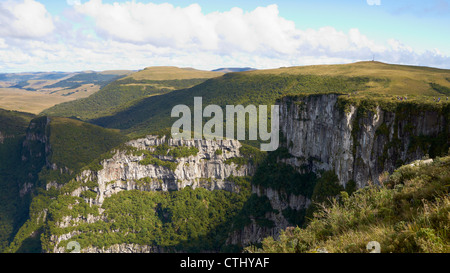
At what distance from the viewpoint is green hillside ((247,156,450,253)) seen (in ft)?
35.6

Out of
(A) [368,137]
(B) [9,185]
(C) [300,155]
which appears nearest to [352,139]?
(A) [368,137]

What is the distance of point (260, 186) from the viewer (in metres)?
93.4

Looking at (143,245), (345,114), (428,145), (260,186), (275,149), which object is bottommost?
(143,245)

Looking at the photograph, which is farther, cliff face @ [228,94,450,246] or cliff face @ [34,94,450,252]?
cliff face @ [34,94,450,252]

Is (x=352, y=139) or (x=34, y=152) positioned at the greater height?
(x=352, y=139)

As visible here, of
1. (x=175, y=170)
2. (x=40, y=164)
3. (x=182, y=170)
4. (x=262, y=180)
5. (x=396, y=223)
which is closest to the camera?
(x=396, y=223)

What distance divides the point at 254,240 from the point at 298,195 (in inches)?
813

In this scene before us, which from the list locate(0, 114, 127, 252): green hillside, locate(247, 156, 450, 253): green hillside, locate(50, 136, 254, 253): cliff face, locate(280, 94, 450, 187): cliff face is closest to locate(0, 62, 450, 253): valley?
locate(247, 156, 450, 253): green hillside

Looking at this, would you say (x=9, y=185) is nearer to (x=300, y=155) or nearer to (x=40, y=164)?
(x=40, y=164)

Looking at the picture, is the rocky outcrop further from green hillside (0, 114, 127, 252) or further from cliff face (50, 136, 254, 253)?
green hillside (0, 114, 127, 252)

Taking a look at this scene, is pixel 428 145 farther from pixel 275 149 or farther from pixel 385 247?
pixel 275 149

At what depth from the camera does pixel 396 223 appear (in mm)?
12992
